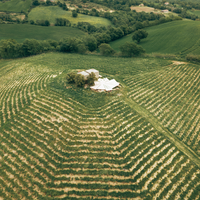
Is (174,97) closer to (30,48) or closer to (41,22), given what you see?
(30,48)

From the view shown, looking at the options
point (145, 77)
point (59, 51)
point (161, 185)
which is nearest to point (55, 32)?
point (59, 51)

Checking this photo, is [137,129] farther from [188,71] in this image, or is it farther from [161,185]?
[188,71]

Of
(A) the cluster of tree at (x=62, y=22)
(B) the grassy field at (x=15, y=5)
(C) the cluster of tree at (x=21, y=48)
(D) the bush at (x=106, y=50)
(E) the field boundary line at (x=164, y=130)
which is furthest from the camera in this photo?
(B) the grassy field at (x=15, y=5)

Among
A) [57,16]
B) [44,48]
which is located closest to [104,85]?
[44,48]

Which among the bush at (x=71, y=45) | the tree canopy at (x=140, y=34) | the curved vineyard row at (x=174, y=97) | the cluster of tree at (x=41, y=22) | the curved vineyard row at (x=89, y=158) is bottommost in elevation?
the curved vineyard row at (x=89, y=158)

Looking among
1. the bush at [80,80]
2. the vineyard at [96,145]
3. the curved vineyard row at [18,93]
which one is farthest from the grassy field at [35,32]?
the bush at [80,80]

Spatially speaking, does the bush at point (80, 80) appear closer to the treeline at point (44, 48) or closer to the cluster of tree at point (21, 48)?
the treeline at point (44, 48)

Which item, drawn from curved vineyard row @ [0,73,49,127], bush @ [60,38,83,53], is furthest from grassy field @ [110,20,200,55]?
curved vineyard row @ [0,73,49,127]
